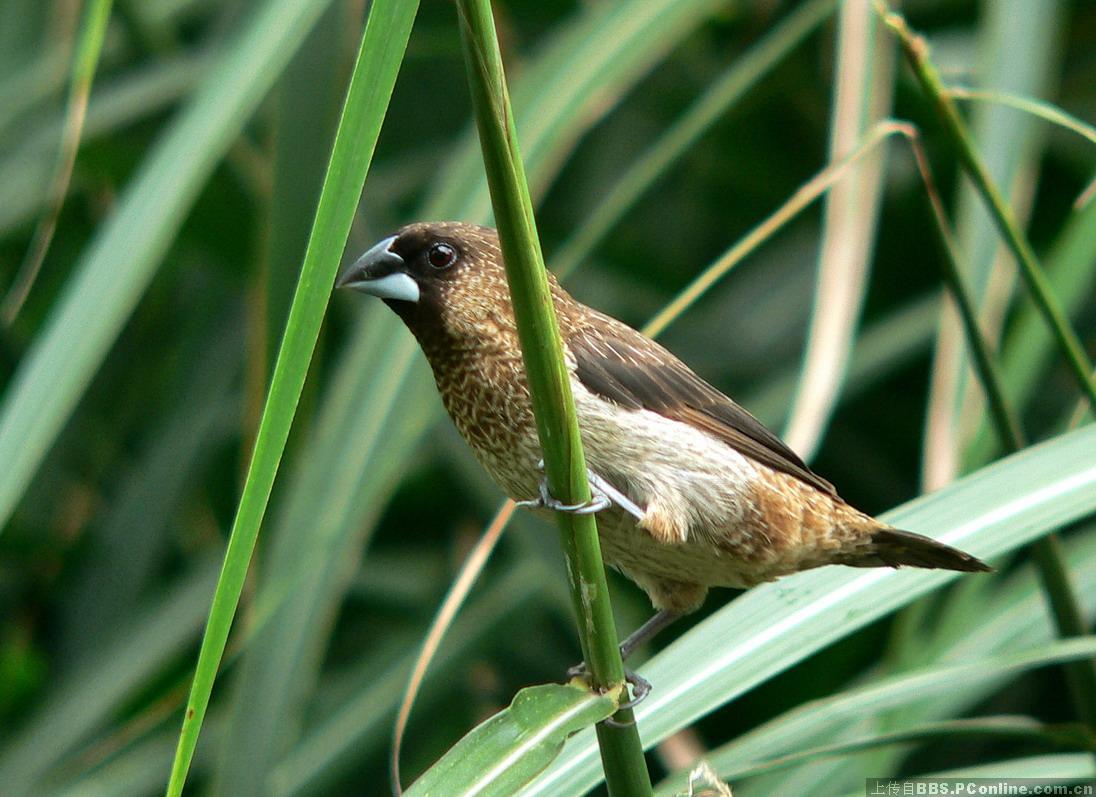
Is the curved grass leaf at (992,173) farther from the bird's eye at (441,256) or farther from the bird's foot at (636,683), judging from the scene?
the bird's eye at (441,256)

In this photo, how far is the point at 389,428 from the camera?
77.1 inches

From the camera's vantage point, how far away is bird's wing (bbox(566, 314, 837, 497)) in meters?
1.91

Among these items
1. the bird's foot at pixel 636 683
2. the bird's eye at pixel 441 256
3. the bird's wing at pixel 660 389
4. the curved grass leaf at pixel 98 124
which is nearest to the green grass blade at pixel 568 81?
the bird's eye at pixel 441 256

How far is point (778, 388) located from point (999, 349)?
1.75 ft

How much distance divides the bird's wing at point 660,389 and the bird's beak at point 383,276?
0.26m

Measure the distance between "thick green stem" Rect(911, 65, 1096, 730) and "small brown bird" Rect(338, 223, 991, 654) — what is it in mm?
Answer: 103

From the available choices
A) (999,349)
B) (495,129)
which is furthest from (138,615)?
(495,129)

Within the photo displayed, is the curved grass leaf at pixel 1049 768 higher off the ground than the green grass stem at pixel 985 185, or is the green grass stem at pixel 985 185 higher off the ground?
the green grass stem at pixel 985 185

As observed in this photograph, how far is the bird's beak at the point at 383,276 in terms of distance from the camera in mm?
1900

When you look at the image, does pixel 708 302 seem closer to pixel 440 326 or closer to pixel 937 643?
pixel 937 643

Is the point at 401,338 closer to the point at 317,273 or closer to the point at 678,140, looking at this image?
the point at 678,140

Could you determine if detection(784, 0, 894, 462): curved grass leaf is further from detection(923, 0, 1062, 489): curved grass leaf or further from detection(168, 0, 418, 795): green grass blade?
detection(168, 0, 418, 795): green grass blade

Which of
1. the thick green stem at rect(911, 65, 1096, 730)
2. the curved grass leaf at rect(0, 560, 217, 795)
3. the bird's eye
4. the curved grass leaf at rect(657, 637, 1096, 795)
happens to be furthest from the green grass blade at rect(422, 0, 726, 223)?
the curved grass leaf at rect(0, 560, 217, 795)

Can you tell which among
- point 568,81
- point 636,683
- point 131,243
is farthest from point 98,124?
point 636,683
